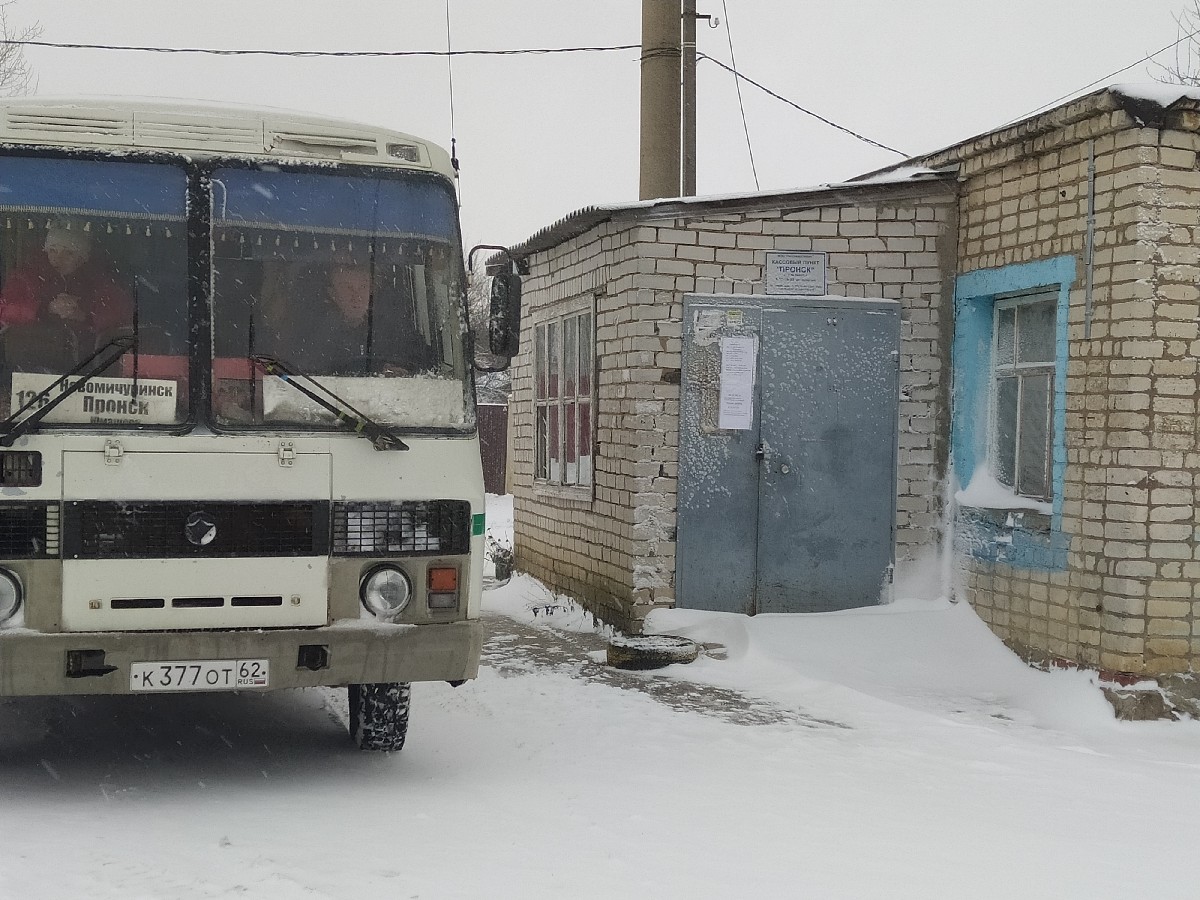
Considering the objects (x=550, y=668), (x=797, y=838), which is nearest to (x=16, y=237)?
(x=797, y=838)

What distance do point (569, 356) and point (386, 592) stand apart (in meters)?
6.04

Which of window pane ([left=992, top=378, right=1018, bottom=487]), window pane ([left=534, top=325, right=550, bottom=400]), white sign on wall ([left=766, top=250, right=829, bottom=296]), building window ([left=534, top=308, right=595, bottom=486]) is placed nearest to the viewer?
window pane ([left=992, top=378, right=1018, bottom=487])

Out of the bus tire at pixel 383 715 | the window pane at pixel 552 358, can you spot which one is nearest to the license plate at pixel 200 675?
the bus tire at pixel 383 715

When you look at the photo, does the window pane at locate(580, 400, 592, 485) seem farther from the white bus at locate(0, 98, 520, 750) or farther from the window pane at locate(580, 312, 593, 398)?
the white bus at locate(0, 98, 520, 750)

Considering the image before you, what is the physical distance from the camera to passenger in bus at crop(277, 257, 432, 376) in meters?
5.15

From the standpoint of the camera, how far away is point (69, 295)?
4949 mm

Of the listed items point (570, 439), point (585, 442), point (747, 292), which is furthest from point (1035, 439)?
point (570, 439)

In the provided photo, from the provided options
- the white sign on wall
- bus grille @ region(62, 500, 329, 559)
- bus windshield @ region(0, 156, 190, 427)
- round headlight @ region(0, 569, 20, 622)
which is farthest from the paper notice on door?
round headlight @ region(0, 569, 20, 622)

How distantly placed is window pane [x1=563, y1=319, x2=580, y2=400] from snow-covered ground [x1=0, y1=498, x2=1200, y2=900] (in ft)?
10.1

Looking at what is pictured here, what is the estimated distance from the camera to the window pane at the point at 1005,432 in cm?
837

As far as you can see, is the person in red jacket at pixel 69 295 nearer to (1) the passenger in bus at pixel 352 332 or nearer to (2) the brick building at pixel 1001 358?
(1) the passenger in bus at pixel 352 332

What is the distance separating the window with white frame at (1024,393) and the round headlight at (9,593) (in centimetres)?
554

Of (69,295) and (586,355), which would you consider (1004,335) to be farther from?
(69,295)

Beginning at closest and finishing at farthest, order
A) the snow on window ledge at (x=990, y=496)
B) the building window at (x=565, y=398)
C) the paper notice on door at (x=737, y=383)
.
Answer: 1. the snow on window ledge at (x=990, y=496)
2. the paper notice on door at (x=737, y=383)
3. the building window at (x=565, y=398)
